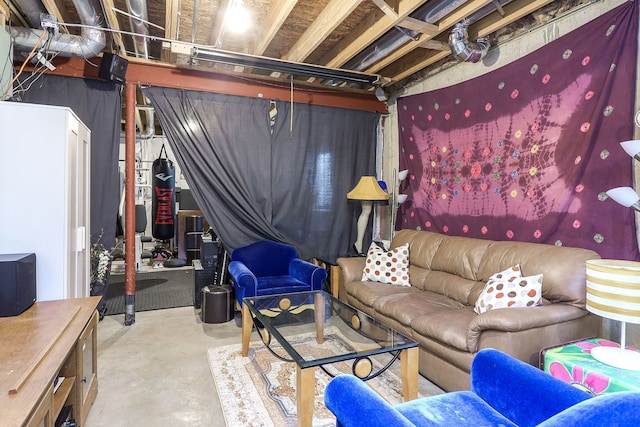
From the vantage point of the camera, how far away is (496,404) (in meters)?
1.41

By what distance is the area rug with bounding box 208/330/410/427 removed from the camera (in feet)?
6.66

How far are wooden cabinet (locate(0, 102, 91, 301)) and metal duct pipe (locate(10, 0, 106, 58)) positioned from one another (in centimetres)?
114

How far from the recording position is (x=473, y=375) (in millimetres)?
1531

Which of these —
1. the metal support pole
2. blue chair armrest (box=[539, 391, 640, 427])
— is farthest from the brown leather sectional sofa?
the metal support pole

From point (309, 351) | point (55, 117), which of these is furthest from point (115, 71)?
point (309, 351)

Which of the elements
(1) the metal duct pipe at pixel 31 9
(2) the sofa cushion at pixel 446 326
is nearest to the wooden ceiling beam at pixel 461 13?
(2) the sofa cushion at pixel 446 326

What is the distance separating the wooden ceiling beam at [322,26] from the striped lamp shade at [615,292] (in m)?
2.24

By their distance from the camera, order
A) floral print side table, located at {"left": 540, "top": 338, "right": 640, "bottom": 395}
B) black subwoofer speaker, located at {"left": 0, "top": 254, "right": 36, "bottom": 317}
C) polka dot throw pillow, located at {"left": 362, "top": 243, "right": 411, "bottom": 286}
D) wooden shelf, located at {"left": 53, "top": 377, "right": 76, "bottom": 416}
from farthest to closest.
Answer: polka dot throw pillow, located at {"left": 362, "top": 243, "right": 411, "bottom": 286} < black subwoofer speaker, located at {"left": 0, "top": 254, "right": 36, "bottom": 317} < floral print side table, located at {"left": 540, "top": 338, "right": 640, "bottom": 395} < wooden shelf, located at {"left": 53, "top": 377, "right": 76, "bottom": 416}

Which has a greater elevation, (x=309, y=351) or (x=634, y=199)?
(x=634, y=199)

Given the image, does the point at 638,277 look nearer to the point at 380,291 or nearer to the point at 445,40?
the point at 380,291

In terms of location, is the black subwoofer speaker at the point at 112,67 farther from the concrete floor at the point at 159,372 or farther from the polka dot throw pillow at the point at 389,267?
the polka dot throw pillow at the point at 389,267

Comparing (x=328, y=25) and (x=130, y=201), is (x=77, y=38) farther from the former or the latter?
(x=328, y=25)

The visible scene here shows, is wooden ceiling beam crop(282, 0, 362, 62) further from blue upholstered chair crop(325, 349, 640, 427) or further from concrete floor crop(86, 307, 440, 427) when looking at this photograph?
concrete floor crop(86, 307, 440, 427)

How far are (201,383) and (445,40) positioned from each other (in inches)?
140
